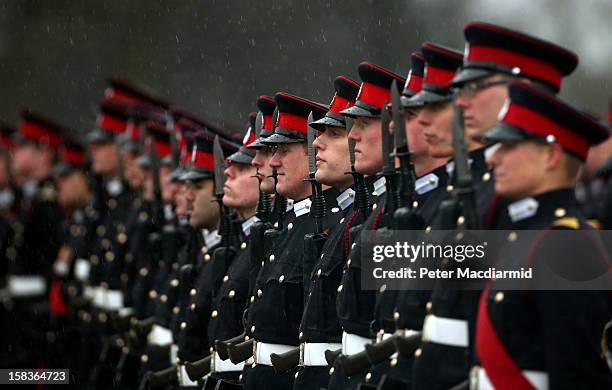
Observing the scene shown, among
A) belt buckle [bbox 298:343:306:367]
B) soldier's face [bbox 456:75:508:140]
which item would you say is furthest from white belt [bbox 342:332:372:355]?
soldier's face [bbox 456:75:508:140]

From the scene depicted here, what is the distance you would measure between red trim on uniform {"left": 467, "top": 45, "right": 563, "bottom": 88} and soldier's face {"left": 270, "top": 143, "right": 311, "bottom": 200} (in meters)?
2.51

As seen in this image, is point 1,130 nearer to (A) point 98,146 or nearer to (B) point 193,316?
(A) point 98,146

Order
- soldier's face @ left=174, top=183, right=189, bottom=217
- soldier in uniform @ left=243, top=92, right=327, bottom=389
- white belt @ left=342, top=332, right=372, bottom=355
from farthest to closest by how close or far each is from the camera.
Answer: soldier's face @ left=174, top=183, right=189, bottom=217 → soldier in uniform @ left=243, top=92, right=327, bottom=389 → white belt @ left=342, top=332, right=372, bottom=355

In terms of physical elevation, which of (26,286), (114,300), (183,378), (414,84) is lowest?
(26,286)

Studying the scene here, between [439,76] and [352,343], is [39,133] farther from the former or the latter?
[439,76]

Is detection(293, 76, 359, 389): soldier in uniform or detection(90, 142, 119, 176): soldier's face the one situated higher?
detection(293, 76, 359, 389): soldier in uniform

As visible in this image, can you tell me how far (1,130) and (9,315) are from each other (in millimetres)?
4654

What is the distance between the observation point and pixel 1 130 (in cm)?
1933

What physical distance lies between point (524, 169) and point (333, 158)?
2.45 m

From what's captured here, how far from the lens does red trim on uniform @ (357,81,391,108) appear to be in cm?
668

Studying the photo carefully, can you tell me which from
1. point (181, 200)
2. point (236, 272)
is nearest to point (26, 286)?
point (181, 200)

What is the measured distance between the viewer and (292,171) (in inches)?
302

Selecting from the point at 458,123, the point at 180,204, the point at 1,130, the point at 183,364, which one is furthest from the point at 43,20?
the point at 458,123

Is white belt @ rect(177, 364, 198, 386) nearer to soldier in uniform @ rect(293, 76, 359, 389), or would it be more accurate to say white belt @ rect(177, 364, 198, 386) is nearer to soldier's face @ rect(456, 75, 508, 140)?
soldier in uniform @ rect(293, 76, 359, 389)
